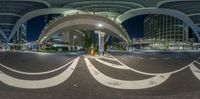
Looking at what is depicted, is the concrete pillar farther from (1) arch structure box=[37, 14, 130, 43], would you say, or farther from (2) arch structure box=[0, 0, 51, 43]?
(2) arch structure box=[0, 0, 51, 43]

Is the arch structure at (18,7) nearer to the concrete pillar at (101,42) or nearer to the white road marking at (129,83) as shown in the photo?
the concrete pillar at (101,42)

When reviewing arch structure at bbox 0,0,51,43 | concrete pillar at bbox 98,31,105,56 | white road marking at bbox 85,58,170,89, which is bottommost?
white road marking at bbox 85,58,170,89

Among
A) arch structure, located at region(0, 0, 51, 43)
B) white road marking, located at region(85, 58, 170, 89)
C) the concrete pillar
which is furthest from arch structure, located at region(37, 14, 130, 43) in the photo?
white road marking, located at region(85, 58, 170, 89)

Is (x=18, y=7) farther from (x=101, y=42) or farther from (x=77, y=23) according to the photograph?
(x=101, y=42)

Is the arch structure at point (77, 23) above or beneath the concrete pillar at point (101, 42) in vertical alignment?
above

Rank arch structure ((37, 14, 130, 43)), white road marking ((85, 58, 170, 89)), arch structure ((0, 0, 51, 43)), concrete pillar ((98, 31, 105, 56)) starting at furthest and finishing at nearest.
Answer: concrete pillar ((98, 31, 105, 56)), arch structure ((37, 14, 130, 43)), arch structure ((0, 0, 51, 43)), white road marking ((85, 58, 170, 89))

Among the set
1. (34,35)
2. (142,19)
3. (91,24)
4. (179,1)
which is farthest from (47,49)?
(179,1)

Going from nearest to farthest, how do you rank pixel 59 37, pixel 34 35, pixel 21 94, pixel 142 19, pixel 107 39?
pixel 21 94
pixel 34 35
pixel 59 37
pixel 142 19
pixel 107 39

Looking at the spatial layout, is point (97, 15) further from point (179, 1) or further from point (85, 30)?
point (179, 1)

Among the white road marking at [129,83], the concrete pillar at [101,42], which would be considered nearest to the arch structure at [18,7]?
the concrete pillar at [101,42]

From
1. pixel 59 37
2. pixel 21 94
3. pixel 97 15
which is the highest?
pixel 97 15

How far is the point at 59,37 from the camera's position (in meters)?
22.7

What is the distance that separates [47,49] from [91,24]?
5.35 metres

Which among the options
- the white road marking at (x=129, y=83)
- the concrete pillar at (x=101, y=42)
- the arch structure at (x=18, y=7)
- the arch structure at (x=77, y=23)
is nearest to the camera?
the white road marking at (x=129, y=83)
